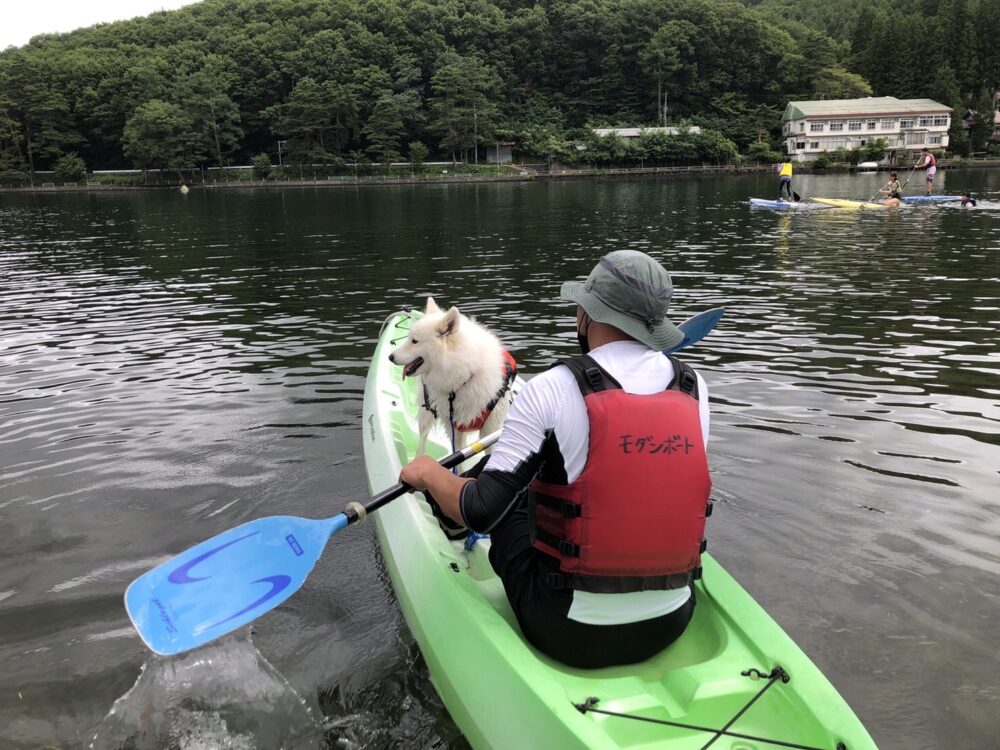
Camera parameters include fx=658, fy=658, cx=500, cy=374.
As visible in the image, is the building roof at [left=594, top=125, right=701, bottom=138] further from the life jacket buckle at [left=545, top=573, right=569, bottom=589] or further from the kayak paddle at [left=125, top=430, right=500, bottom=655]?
the life jacket buckle at [left=545, top=573, right=569, bottom=589]

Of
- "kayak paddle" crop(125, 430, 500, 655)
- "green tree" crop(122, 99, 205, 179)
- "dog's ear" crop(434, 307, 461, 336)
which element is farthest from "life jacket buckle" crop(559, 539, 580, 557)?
"green tree" crop(122, 99, 205, 179)

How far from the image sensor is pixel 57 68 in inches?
4525

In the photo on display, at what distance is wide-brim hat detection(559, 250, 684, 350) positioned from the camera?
9.78ft

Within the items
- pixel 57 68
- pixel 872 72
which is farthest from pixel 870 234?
pixel 57 68

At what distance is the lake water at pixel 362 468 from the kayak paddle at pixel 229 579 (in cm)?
71

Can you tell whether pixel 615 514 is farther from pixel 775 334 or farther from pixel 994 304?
pixel 994 304

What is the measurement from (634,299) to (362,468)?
5456 millimetres

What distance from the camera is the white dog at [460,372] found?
17.6ft

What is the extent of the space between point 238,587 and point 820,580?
14.9ft

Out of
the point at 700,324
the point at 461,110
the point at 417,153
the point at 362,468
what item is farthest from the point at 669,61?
the point at 700,324

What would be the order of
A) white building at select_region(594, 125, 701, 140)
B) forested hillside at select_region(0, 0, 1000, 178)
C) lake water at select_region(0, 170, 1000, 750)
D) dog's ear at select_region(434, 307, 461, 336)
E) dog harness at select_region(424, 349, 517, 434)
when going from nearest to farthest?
1. lake water at select_region(0, 170, 1000, 750)
2. dog's ear at select_region(434, 307, 461, 336)
3. dog harness at select_region(424, 349, 517, 434)
4. white building at select_region(594, 125, 701, 140)
5. forested hillside at select_region(0, 0, 1000, 178)

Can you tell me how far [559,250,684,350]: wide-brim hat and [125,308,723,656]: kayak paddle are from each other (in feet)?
3.31

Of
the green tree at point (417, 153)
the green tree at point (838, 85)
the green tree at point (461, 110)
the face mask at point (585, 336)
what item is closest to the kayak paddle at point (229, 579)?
the face mask at point (585, 336)

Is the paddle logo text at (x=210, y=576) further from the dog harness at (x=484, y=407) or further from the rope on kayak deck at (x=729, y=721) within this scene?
the rope on kayak deck at (x=729, y=721)
